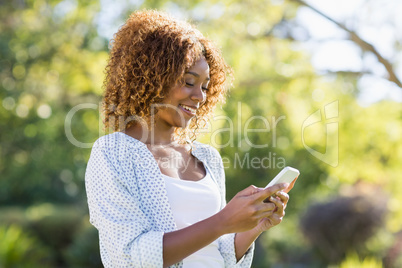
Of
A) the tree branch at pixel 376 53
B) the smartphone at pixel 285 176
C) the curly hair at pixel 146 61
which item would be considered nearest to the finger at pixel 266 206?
the smartphone at pixel 285 176

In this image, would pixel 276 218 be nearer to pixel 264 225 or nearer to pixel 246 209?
pixel 264 225

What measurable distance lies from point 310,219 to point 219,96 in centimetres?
898

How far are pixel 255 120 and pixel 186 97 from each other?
8.11 meters

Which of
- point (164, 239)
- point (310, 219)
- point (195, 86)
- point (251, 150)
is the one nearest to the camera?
point (164, 239)

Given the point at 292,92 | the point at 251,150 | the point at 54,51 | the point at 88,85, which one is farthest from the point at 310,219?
the point at 54,51

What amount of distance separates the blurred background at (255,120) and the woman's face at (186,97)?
11.8ft

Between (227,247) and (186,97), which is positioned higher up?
(186,97)

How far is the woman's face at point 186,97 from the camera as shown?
1.99 metres

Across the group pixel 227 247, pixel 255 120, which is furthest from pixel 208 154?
pixel 255 120

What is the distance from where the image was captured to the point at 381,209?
1059 cm

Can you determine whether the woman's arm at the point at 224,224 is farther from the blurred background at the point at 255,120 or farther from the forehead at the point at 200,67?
the blurred background at the point at 255,120

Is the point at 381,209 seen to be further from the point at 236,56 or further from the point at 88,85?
the point at 88,85

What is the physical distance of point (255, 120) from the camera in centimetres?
1002

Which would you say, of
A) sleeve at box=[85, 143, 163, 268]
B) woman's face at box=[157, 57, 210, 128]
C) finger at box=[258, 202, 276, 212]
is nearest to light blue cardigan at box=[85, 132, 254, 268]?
sleeve at box=[85, 143, 163, 268]
